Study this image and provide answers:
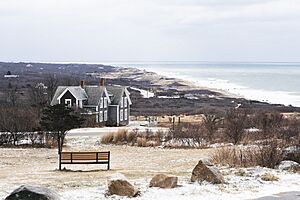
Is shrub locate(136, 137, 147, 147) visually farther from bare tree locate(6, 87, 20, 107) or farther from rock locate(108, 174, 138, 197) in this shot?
bare tree locate(6, 87, 20, 107)

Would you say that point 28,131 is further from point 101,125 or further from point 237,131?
point 101,125

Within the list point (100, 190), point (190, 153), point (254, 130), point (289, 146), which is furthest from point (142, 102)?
point (100, 190)

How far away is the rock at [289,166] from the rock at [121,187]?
244 inches

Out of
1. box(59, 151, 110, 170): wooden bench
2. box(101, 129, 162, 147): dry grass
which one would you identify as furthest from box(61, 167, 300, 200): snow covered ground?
box(101, 129, 162, 147): dry grass

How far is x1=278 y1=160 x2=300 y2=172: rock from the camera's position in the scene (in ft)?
55.5

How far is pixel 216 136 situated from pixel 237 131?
2346 mm

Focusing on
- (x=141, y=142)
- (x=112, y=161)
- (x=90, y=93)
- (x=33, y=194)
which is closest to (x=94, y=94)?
(x=90, y=93)

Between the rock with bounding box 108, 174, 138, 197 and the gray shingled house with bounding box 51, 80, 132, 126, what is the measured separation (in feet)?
135

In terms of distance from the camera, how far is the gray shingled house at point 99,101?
182 feet

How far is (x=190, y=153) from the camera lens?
29641 millimetres

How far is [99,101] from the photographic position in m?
56.0

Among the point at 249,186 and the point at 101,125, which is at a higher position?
the point at 249,186

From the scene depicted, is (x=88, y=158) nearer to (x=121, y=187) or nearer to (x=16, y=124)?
(x=121, y=187)

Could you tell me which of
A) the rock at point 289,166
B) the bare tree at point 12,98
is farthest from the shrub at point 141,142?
the bare tree at point 12,98
